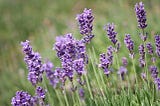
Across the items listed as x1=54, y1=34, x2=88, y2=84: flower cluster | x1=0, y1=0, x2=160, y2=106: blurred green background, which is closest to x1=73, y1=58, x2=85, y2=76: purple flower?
x1=54, y1=34, x2=88, y2=84: flower cluster

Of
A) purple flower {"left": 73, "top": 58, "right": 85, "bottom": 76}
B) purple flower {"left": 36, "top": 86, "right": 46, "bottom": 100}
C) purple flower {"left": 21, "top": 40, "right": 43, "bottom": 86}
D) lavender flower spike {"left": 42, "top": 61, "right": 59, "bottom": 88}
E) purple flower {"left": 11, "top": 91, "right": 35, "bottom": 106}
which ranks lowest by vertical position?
purple flower {"left": 11, "top": 91, "right": 35, "bottom": 106}

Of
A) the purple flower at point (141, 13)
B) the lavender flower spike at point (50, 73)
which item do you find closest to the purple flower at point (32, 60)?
the lavender flower spike at point (50, 73)

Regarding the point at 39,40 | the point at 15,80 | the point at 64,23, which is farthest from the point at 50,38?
the point at 15,80

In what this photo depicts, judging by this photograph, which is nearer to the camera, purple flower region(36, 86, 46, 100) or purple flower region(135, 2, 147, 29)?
purple flower region(135, 2, 147, 29)

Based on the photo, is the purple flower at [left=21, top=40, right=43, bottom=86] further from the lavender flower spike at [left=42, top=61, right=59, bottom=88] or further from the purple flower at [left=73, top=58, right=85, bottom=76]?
the lavender flower spike at [left=42, top=61, right=59, bottom=88]

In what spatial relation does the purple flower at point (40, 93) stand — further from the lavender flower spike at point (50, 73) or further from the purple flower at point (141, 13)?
the purple flower at point (141, 13)

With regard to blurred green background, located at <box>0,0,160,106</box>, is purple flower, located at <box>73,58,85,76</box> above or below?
below

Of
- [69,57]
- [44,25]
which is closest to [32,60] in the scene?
[69,57]

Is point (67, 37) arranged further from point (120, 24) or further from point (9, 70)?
point (9, 70)
